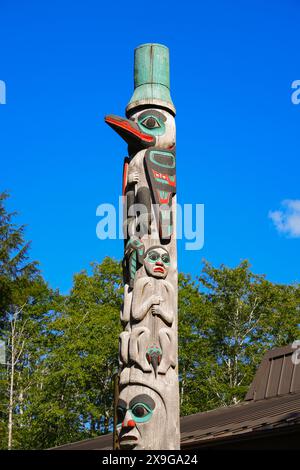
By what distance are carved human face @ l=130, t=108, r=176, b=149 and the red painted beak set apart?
0.09 metres

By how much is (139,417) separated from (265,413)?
10.6 ft

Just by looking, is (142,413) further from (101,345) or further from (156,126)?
(101,345)

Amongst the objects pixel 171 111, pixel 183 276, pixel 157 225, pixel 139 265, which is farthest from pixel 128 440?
pixel 183 276

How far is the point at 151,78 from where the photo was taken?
9531 millimetres

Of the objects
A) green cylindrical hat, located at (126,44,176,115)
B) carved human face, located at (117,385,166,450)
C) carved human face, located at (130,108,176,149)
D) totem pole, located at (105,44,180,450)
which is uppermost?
green cylindrical hat, located at (126,44,176,115)

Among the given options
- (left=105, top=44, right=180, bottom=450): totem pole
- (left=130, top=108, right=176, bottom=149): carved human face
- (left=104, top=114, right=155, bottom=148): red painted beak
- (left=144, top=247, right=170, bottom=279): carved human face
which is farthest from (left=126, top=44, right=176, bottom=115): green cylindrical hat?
(left=144, top=247, right=170, bottom=279): carved human face

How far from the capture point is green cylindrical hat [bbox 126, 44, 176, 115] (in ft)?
30.7

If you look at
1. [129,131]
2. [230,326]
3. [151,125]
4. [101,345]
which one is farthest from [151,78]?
[230,326]

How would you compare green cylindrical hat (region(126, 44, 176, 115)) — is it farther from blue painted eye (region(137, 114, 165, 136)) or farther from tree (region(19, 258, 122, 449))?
tree (region(19, 258, 122, 449))

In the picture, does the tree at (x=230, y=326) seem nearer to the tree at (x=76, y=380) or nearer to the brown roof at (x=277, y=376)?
the tree at (x=76, y=380)

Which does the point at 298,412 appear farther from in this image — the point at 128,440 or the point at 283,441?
the point at 128,440

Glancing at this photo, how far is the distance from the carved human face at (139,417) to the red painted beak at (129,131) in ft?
11.6

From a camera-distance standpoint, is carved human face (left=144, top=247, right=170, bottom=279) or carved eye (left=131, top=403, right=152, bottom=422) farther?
carved human face (left=144, top=247, right=170, bottom=279)

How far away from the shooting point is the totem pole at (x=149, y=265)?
7.58 metres
